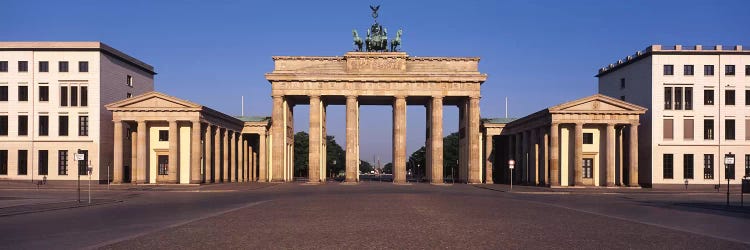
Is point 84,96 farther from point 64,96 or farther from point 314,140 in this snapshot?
point 314,140

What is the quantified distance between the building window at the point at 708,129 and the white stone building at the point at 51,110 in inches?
2572

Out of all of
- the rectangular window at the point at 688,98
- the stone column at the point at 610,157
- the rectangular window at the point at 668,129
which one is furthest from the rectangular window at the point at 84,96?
the rectangular window at the point at 688,98

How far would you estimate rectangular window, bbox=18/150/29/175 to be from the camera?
79.2 m

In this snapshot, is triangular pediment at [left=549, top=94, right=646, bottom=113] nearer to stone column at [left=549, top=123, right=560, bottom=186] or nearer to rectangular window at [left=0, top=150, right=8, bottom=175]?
stone column at [left=549, top=123, right=560, bottom=186]

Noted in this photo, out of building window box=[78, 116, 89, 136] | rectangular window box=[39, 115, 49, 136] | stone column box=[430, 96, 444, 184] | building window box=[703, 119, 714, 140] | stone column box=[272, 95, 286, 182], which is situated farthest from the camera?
stone column box=[430, 96, 444, 184]

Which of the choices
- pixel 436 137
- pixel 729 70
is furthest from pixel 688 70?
pixel 436 137

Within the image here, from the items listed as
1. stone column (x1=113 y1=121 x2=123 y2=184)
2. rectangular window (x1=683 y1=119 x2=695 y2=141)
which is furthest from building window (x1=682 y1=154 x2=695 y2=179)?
stone column (x1=113 y1=121 x2=123 y2=184)

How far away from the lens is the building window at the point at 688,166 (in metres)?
76.9

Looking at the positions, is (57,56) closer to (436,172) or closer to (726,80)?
(436,172)

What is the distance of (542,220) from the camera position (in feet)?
91.9

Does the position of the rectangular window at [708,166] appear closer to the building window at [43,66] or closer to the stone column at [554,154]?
the stone column at [554,154]

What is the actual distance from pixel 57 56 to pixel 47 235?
64.0 meters

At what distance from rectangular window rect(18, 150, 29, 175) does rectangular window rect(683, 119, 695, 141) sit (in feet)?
233

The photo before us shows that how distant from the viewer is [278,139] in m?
90.9
